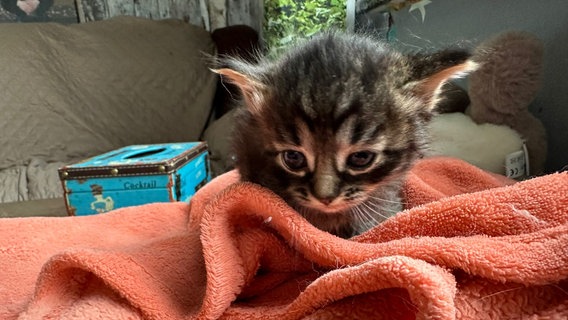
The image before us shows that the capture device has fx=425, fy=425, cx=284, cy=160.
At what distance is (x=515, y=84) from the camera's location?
1.13 meters

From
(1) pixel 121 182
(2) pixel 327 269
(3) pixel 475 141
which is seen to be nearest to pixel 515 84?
(3) pixel 475 141

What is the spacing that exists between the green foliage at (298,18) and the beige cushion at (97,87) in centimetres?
44

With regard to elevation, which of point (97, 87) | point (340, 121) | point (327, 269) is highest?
point (340, 121)

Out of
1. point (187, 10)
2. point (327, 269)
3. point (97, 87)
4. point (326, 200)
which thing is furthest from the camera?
point (187, 10)

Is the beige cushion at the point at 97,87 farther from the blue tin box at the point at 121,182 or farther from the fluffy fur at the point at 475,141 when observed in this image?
the fluffy fur at the point at 475,141

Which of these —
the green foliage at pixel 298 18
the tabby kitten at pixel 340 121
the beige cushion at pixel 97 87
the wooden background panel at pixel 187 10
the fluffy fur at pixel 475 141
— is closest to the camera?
the tabby kitten at pixel 340 121

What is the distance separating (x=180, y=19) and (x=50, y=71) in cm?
88

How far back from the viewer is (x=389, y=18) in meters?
1.67

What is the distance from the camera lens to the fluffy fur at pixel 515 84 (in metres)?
1.09

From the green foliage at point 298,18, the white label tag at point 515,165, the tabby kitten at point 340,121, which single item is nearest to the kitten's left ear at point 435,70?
the tabby kitten at point 340,121

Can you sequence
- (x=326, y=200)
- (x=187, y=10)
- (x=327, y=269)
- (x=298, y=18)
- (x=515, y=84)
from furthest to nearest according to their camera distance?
(x=187, y=10) < (x=298, y=18) < (x=515, y=84) < (x=326, y=200) < (x=327, y=269)

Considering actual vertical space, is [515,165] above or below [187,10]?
below

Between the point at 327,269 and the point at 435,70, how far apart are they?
0.38 meters

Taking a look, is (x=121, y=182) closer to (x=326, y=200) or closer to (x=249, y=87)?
(x=249, y=87)
